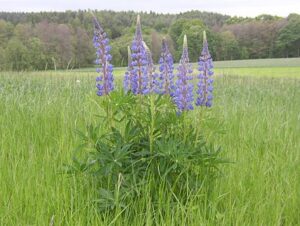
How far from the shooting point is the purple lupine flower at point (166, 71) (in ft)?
7.06

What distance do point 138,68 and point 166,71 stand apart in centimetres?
20

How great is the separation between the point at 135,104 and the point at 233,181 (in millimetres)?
808

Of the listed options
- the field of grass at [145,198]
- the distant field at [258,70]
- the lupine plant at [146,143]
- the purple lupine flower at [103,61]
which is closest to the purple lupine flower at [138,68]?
the lupine plant at [146,143]

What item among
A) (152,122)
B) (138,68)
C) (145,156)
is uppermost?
(138,68)

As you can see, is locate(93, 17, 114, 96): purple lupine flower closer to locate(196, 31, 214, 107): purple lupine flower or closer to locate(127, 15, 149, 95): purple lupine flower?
locate(127, 15, 149, 95): purple lupine flower

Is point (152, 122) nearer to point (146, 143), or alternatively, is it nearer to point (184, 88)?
point (146, 143)

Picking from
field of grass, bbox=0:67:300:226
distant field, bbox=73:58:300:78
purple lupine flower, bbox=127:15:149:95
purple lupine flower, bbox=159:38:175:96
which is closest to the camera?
field of grass, bbox=0:67:300:226

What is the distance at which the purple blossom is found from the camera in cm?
203

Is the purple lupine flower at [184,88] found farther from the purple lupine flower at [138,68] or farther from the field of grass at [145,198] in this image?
the field of grass at [145,198]

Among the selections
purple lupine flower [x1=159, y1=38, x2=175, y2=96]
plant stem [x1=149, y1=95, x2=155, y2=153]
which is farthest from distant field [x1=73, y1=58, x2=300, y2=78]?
plant stem [x1=149, y1=95, x2=155, y2=153]

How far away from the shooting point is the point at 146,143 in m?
2.02

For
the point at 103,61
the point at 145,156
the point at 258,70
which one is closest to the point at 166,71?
the point at 103,61

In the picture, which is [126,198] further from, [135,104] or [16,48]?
[16,48]

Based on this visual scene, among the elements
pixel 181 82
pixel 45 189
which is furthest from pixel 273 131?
pixel 45 189
